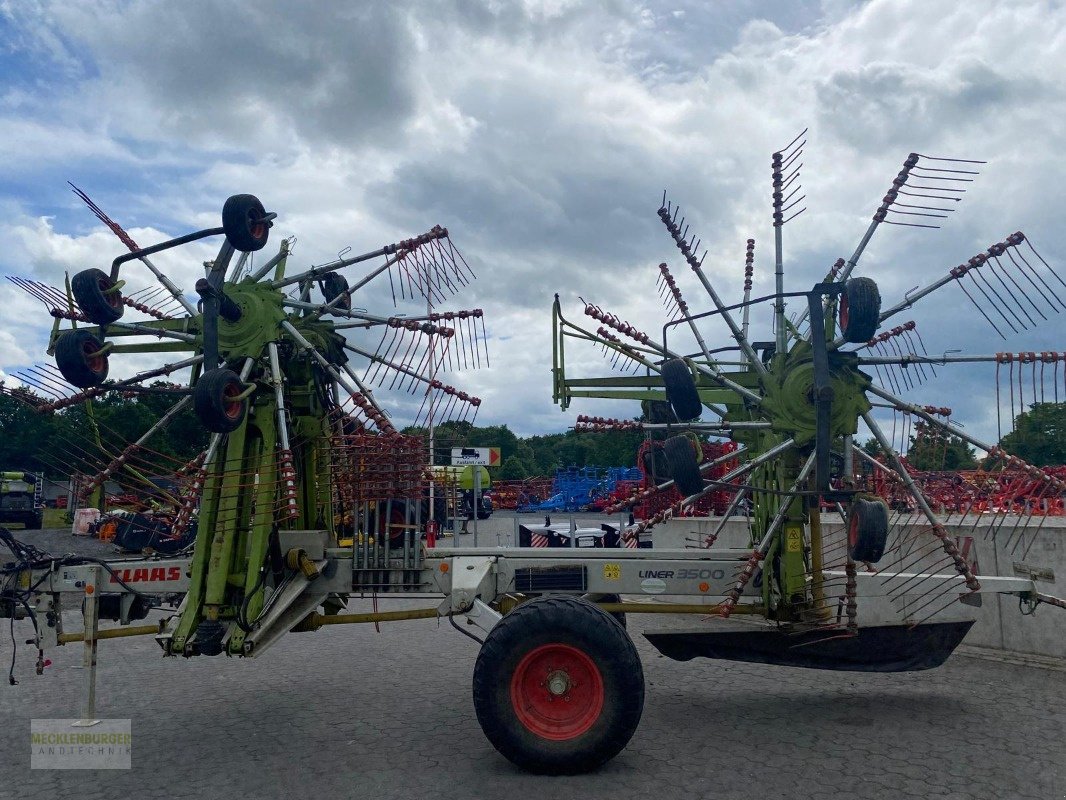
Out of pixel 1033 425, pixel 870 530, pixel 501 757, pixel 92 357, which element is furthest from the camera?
pixel 1033 425

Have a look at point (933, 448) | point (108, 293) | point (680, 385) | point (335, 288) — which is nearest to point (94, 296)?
point (108, 293)

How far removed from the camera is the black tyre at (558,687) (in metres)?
5.80

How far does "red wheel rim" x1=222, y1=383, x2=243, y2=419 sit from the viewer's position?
22.0ft

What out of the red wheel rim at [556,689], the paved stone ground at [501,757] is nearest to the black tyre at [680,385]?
the red wheel rim at [556,689]

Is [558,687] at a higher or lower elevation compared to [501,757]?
higher

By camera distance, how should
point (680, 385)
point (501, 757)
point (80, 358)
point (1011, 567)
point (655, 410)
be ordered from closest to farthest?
point (501, 757) < point (680, 385) < point (80, 358) < point (655, 410) < point (1011, 567)

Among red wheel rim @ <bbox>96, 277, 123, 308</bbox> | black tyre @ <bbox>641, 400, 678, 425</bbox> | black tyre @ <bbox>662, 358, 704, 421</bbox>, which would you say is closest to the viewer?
black tyre @ <bbox>662, 358, 704, 421</bbox>

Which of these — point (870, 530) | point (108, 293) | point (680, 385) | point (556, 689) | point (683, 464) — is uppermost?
point (108, 293)

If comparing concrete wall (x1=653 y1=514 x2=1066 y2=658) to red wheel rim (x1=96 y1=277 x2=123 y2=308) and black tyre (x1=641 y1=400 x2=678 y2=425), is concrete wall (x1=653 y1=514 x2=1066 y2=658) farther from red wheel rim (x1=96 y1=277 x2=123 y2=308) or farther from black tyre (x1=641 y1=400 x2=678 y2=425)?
red wheel rim (x1=96 y1=277 x2=123 y2=308)

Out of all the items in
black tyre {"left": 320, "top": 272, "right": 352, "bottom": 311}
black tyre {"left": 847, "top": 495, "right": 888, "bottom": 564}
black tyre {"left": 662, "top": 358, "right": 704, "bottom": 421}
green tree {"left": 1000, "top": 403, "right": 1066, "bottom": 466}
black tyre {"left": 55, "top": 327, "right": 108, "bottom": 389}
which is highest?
black tyre {"left": 320, "top": 272, "right": 352, "bottom": 311}

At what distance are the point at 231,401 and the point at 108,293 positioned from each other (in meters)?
1.55

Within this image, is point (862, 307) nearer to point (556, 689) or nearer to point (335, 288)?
point (556, 689)

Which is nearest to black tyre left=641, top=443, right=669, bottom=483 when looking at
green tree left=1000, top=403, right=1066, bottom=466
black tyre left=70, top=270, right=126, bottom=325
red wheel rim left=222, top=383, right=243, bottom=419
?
green tree left=1000, top=403, right=1066, bottom=466

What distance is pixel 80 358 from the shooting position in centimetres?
704
